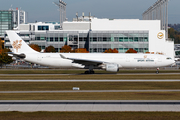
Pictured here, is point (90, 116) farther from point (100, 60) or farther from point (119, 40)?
point (119, 40)

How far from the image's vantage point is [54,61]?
55.5 meters

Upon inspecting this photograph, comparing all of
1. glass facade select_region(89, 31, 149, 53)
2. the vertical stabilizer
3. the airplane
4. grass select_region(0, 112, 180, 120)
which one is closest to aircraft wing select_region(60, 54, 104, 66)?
the airplane

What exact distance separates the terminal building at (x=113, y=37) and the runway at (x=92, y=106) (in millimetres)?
94339

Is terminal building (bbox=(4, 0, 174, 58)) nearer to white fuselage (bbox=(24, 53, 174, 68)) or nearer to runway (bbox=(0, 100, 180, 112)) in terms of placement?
white fuselage (bbox=(24, 53, 174, 68))

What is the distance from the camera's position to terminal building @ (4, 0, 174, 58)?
4530 inches

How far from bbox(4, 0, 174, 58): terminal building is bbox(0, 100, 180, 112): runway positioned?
310 feet

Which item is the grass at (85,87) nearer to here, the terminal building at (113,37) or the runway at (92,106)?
the runway at (92,106)

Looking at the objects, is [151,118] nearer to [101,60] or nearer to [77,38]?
[101,60]

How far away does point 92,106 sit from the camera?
2070 centimetres

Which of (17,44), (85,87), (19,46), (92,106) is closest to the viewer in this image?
(92,106)

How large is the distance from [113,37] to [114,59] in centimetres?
6227

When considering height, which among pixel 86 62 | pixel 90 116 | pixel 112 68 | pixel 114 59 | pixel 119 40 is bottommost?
pixel 90 116

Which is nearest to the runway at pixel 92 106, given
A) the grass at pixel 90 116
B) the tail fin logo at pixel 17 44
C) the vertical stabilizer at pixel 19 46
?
the grass at pixel 90 116

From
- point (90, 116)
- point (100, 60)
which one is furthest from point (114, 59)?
point (90, 116)
